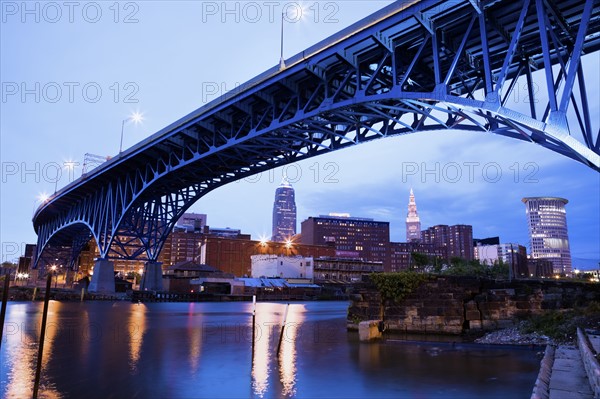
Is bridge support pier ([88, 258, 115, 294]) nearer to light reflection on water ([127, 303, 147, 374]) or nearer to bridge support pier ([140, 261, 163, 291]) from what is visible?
bridge support pier ([140, 261, 163, 291])

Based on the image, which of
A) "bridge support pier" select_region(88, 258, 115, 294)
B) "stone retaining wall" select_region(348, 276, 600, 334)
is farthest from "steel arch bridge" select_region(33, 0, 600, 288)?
"bridge support pier" select_region(88, 258, 115, 294)

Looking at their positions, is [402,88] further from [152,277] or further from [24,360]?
[152,277]

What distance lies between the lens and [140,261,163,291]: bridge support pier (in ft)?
247

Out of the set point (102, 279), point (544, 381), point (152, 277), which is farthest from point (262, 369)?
point (102, 279)

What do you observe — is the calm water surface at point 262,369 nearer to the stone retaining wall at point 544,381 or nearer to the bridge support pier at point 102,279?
the stone retaining wall at point 544,381

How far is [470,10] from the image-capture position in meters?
21.9

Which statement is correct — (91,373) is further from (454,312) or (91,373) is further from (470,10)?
(470,10)

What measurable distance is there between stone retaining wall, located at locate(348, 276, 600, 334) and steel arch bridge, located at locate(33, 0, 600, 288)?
5968 millimetres

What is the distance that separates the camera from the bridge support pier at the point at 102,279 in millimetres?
72500

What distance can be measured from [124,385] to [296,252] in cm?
17231

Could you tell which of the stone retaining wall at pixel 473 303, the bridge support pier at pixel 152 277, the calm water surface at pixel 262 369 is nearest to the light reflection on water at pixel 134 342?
the calm water surface at pixel 262 369

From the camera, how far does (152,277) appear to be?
249 feet

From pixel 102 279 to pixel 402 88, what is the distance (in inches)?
2511

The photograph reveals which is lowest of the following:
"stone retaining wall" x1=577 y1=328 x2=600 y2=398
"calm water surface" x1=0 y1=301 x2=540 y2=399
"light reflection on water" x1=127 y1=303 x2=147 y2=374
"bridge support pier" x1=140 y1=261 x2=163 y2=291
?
"light reflection on water" x1=127 y1=303 x2=147 y2=374
